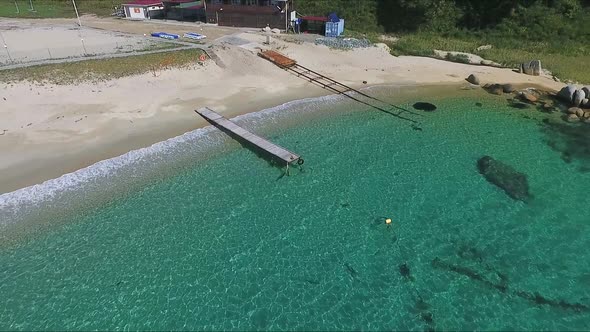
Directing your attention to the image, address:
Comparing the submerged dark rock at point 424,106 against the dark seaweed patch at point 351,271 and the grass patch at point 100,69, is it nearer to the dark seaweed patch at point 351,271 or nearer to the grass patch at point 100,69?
the dark seaweed patch at point 351,271

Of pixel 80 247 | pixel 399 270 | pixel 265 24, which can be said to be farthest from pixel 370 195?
pixel 265 24

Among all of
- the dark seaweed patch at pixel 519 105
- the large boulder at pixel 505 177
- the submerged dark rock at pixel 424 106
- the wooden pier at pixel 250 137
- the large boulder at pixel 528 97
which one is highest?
the large boulder at pixel 528 97

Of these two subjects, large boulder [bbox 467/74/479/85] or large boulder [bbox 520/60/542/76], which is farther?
large boulder [bbox 520/60/542/76]

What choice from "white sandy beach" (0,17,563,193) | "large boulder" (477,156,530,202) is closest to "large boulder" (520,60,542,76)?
"white sandy beach" (0,17,563,193)

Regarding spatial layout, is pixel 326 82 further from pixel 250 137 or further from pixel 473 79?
pixel 473 79

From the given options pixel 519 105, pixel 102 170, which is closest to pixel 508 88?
pixel 519 105

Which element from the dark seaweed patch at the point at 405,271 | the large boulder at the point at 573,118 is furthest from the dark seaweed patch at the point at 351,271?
the large boulder at the point at 573,118

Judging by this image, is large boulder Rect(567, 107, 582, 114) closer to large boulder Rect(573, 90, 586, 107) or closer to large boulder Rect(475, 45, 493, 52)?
large boulder Rect(573, 90, 586, 107)
